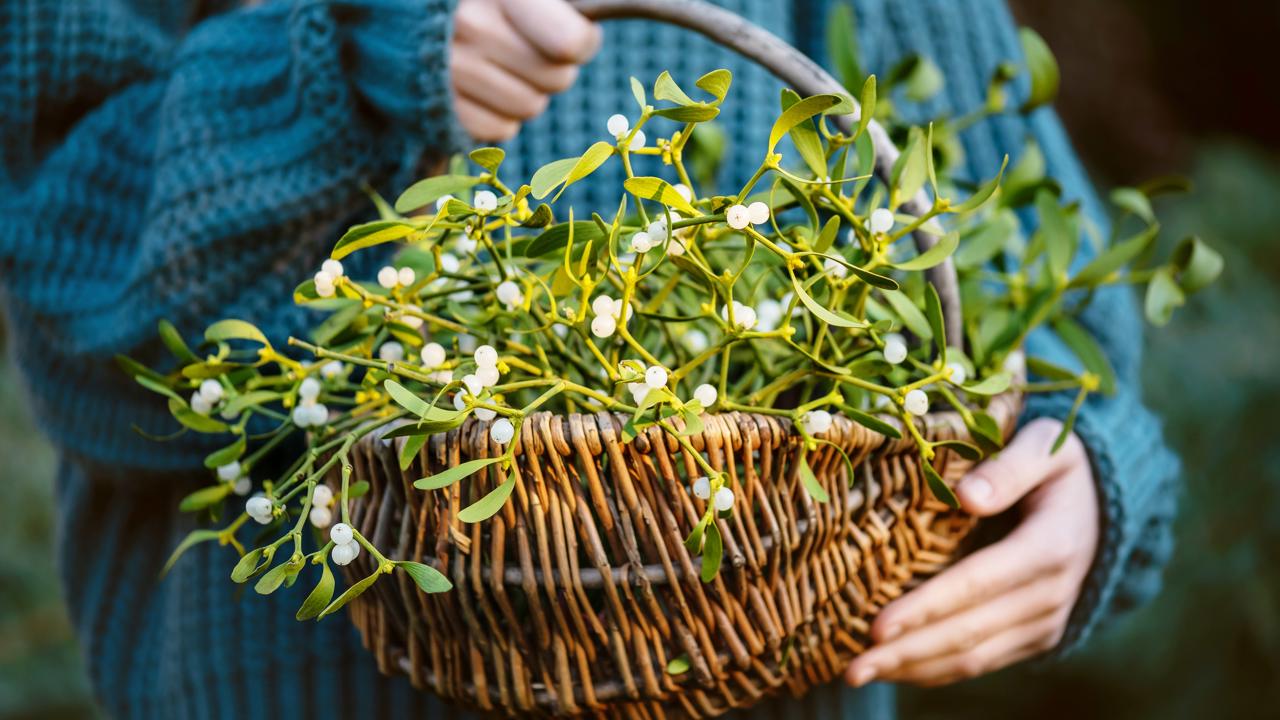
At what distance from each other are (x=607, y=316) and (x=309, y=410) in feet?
0.48

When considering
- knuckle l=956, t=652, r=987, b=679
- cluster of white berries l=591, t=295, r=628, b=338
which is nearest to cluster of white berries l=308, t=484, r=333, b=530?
cluster of white berries l=591, t=295, r=628, b=338

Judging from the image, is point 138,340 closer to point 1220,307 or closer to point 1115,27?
point 1220,307

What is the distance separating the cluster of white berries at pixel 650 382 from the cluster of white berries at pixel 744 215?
0.06 metres

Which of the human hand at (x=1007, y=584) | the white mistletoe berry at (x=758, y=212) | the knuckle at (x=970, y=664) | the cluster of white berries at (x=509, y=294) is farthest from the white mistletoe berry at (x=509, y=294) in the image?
the knuckle at (x=970, y=664)

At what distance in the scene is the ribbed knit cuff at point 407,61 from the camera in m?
0.55

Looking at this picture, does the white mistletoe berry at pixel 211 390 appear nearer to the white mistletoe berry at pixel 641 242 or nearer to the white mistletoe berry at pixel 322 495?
the white mistletoe berry at pixel 322 495

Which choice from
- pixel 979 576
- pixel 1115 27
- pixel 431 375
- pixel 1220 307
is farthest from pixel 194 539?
pixel 1115 27

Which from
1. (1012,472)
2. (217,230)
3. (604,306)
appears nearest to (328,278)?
(604,306)

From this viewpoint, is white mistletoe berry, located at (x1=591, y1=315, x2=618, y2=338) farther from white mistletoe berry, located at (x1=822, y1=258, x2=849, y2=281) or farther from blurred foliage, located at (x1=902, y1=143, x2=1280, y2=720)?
blurred foliage, located at (x1=902, y1=143, x2=1280, y2=720)

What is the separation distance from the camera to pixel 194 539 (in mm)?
477

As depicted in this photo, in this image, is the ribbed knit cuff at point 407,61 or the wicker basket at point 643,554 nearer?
the wicker basket at point 643,554

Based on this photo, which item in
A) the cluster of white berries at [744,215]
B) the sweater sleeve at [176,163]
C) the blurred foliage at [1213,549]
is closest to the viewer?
the cluster of white berries at [744,215]

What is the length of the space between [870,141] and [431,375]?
0.21 metres

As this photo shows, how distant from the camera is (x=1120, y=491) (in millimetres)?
631
